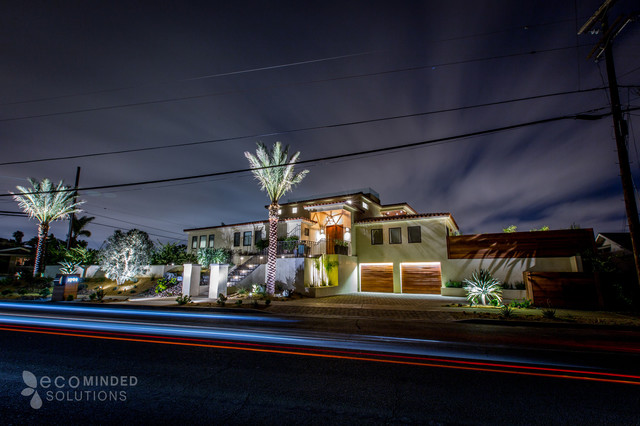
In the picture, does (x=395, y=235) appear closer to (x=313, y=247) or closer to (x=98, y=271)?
(x=313, y=247)

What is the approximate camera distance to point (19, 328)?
8.35m

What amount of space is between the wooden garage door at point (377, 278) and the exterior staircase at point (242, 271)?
9109mm

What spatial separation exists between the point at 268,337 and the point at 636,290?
55.0 feet

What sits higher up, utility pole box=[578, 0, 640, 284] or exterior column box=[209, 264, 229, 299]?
Answer: utility pole box=[578, 0, 640, 284]

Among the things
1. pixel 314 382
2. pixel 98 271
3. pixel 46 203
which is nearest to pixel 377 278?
pixel 314 382

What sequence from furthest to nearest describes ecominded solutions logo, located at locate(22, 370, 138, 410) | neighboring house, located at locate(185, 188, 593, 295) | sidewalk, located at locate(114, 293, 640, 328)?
neighboring house, located at locate(185, 188, 593, 295), sidewalk, located at locate(114, 293, 640, 328), ecominded solutions logo, located at locate(22, 370, 138, 410)

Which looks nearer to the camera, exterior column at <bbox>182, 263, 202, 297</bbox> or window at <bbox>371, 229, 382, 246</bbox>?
exterior column at <bbox>182, 263, 202, 297</bbox>

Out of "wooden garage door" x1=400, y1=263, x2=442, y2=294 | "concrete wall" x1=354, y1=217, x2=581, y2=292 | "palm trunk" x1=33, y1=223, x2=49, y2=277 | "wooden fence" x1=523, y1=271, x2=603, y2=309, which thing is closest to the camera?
"wooden fence" x1=523, y1=271, x2=603, y2=309

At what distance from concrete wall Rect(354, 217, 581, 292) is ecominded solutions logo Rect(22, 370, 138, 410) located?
20486mm

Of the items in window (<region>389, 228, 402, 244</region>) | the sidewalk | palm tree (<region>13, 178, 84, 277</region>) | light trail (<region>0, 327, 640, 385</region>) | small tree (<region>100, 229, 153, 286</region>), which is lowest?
the sidewalk

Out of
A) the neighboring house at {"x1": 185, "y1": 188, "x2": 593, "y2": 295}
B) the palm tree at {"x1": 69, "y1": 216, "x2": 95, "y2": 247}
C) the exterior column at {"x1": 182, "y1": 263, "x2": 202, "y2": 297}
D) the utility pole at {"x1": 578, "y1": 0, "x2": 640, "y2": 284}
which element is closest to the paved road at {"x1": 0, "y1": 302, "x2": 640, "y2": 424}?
the utility pole at {"x1": 578, "y1": 0, "x2": 640, "y2": 284}

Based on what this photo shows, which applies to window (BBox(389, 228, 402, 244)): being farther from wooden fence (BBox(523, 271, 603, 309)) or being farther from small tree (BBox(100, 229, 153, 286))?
small tree (BBox(100, 229, 153, 286))

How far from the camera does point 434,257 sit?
21.3 metres

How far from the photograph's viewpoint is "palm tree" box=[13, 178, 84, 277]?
25.1 m
